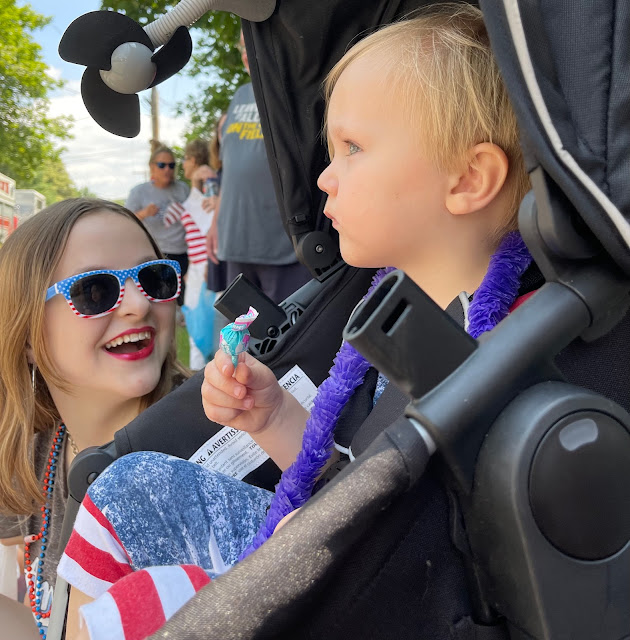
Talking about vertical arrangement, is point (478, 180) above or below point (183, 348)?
above

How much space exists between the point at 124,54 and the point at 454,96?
0.58m

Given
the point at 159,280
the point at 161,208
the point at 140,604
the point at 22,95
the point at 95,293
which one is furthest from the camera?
the point at 22,95

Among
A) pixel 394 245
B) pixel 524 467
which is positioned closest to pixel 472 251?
pixel 394 245

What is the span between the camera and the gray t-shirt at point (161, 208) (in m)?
5.70

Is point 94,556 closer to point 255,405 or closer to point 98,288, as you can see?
point 255,405

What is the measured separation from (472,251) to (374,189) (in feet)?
0.66

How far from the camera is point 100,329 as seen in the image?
1.78 meters

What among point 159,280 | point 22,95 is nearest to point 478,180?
point 159,280

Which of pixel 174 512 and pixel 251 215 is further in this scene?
pixel 251 215

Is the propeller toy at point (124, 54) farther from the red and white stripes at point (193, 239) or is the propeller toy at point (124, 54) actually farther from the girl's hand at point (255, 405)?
the red and white stripes at point (193, 239)

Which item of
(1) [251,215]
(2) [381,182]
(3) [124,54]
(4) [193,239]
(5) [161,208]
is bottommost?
(4) [193,239]

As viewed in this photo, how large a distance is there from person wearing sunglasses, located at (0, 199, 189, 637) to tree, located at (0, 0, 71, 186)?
1603cm

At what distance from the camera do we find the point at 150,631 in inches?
34.9

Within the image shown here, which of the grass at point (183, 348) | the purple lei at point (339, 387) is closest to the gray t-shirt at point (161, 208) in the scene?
the grass at point (183, 348)
